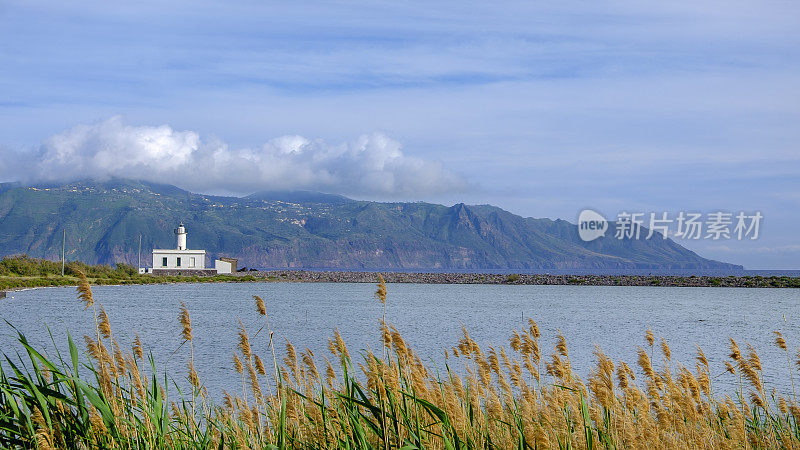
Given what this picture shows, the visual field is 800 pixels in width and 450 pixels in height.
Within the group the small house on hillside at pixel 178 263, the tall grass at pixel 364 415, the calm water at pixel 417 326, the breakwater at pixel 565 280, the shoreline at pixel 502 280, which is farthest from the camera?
the breakwater at pixel 565 280

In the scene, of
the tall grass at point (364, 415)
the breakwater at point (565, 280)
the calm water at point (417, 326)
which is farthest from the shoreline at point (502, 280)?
the tall grass at point (364, 415)

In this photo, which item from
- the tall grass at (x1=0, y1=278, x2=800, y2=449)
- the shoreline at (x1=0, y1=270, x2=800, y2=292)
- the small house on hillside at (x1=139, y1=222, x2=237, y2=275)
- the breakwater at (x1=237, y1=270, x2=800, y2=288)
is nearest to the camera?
the tall grass at (x1=0, y1=278, x2=800, y2=449)

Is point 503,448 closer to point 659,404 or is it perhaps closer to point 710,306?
point 659,404

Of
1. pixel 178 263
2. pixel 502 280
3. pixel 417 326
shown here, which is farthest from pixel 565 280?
pixel 417 326

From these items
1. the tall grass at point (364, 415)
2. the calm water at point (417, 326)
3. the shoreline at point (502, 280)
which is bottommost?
the calm water at point (417, 326)

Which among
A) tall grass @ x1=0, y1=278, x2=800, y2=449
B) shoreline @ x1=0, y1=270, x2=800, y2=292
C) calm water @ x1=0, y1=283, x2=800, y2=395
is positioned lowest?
calm water @ x1=0, y1=283, x2=800, y2=395

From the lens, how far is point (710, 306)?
221 ft

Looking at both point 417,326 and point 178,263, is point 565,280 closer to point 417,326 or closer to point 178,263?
point 178,263

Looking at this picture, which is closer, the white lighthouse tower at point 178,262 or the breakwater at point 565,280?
the white lighthouse tower at point 178,262

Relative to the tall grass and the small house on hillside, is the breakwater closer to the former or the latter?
the small house on hillside

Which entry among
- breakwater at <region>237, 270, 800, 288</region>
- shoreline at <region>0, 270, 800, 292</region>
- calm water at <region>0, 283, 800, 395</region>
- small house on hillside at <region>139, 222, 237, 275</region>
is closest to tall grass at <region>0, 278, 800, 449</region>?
calm water at <region>0, 283, 800, 395</region>

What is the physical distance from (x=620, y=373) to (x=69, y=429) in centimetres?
555

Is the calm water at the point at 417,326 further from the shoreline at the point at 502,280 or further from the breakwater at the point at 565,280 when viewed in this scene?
the breakwater at the point at 565,280

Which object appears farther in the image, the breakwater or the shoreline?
the breakwater
